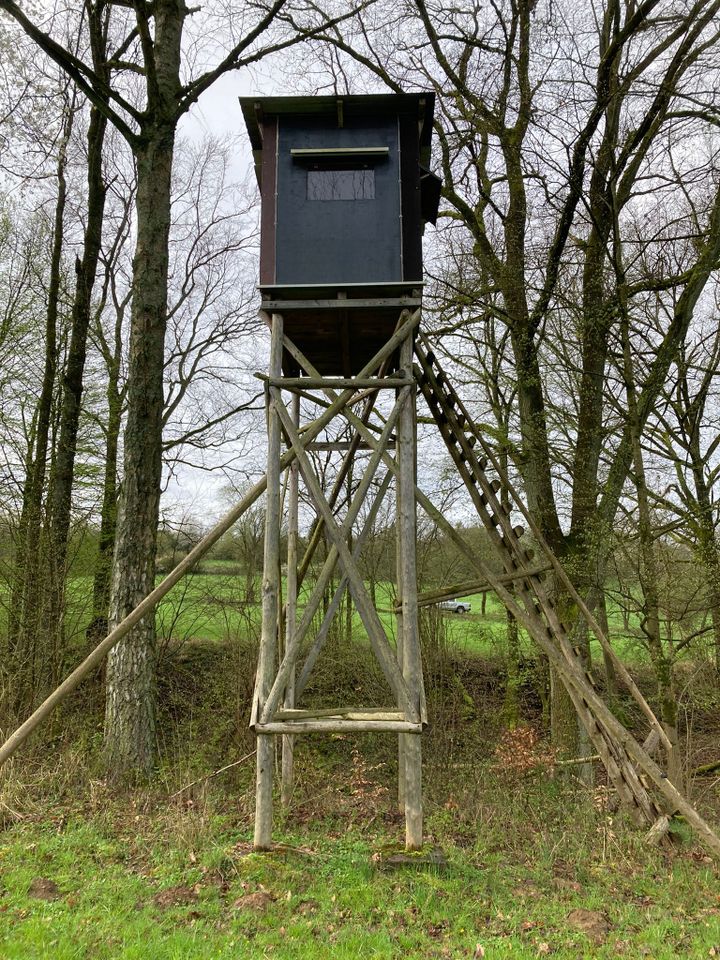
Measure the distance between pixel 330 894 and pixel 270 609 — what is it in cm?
268

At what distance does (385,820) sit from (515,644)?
5.78m

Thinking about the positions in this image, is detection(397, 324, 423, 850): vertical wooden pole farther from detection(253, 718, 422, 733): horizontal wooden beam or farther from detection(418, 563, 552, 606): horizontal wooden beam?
detection(418, 563, 552, 606): horizontal wooden beam

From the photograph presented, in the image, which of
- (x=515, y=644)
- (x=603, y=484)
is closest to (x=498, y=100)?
(x=603, y=484)

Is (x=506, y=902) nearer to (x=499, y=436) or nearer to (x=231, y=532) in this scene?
(x=499, y=436)

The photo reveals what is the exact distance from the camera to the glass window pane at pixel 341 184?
771cm

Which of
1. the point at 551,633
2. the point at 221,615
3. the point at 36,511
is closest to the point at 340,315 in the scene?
the point at 551,633

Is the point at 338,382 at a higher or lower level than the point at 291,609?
higher

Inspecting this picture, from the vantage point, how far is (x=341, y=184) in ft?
25.5

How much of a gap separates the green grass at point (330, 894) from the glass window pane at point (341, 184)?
7066 millimetres

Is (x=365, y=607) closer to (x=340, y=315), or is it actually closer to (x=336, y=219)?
(x=340, y=315)

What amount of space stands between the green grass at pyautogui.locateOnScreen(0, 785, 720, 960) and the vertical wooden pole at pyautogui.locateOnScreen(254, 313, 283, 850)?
0.44 metres

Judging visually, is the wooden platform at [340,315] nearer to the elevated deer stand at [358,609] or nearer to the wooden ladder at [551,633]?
the elevated deer stand at [358,609]

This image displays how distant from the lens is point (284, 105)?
7.71m

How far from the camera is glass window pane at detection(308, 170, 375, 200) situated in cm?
771
